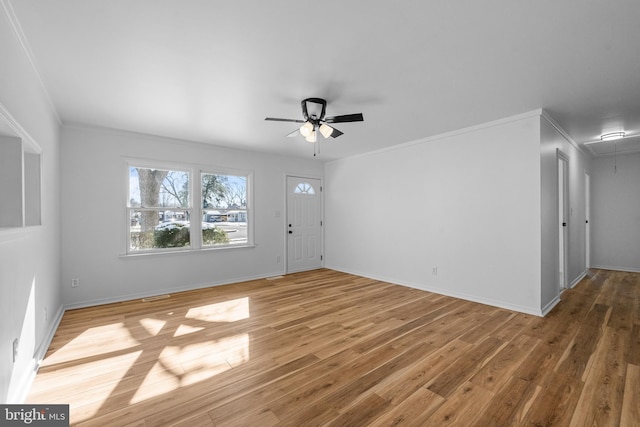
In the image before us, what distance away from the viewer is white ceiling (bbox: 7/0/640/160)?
70.3 inches

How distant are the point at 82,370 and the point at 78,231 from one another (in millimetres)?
2391

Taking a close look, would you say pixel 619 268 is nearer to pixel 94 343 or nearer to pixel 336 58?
pixel 336 58

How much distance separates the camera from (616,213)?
6.01 metres

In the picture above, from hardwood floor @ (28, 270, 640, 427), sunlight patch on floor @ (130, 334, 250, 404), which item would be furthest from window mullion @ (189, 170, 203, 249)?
sunlight patch on floor @ (130, 334, 250, 404)

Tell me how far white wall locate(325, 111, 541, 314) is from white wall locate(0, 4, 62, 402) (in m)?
4.76

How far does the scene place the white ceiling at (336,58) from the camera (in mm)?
1785

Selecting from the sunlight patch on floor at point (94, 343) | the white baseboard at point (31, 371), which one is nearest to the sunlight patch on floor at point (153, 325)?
the sunlight patch on floor at point (94, 343)

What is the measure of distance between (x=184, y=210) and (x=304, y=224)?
101 inches

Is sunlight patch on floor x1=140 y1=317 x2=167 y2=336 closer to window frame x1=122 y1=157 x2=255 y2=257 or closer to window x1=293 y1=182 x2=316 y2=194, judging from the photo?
window frame x1=122 y1=157 x2=255 y2=257

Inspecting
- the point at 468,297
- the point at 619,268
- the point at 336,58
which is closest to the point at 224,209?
the point at 336,58

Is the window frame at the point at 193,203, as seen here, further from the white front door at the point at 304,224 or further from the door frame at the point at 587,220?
the door frame at the point at 587,220

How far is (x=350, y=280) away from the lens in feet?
17.8

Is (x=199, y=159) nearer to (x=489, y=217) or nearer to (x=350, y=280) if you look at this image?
(x=350, y=280)

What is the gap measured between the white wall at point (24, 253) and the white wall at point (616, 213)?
366 inches
